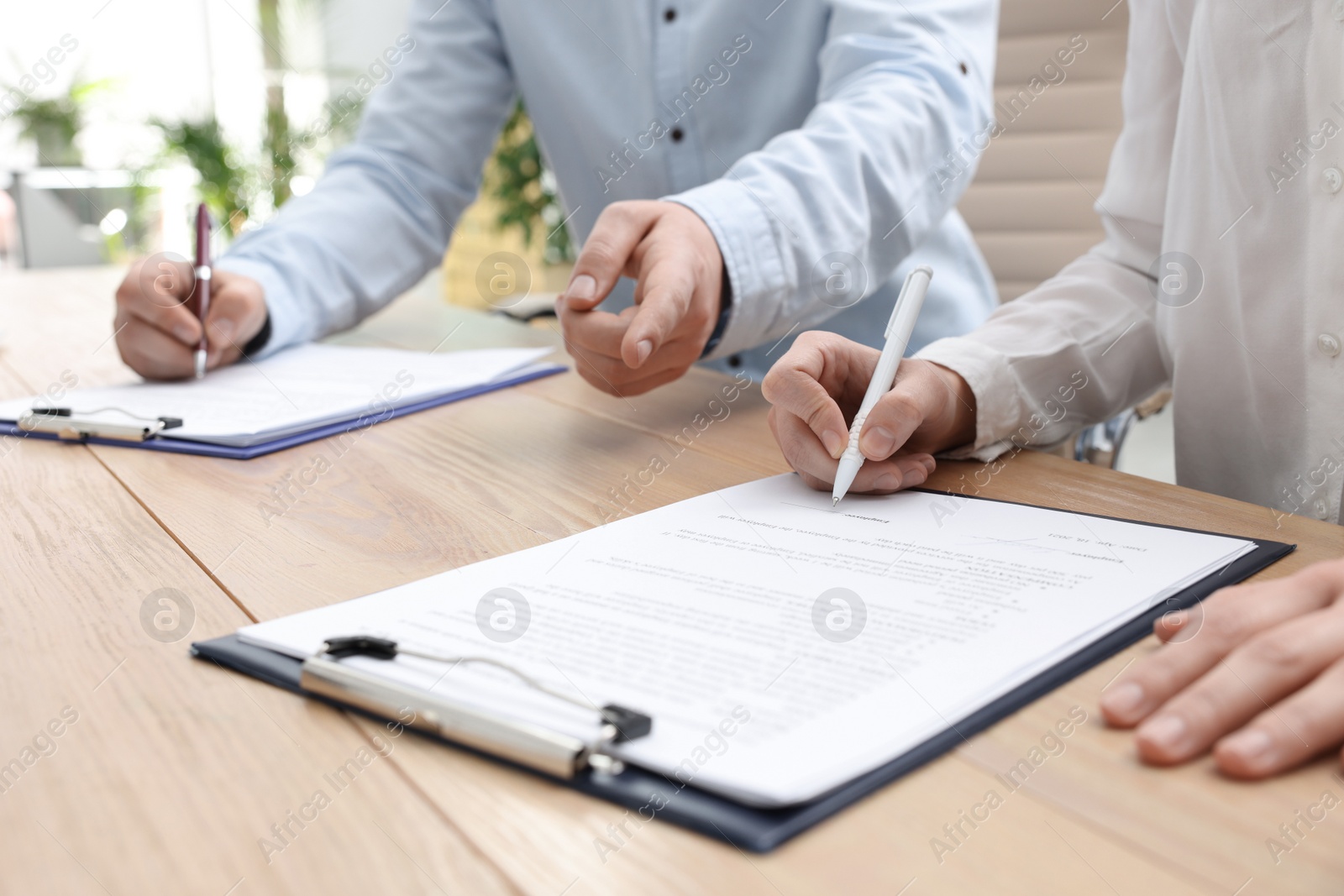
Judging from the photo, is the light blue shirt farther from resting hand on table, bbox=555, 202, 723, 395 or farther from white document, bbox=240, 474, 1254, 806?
white document, bbox=240, 474, 1254, 806

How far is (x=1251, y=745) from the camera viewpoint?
1.00 feet

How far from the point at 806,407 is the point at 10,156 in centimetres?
541

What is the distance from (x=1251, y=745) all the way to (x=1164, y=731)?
24mm

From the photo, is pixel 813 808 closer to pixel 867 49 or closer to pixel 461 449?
pixel 461 449

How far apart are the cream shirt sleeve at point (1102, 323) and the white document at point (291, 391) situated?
432 millimetres

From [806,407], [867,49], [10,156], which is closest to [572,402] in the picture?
[806,407]

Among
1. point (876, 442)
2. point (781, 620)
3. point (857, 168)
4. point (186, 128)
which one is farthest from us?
point (186, 128)

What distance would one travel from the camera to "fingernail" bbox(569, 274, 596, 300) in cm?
69

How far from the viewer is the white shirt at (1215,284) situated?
650 mm

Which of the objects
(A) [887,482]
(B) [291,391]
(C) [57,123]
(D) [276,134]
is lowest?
(C) [57,123]

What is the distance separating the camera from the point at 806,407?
57 centimetres

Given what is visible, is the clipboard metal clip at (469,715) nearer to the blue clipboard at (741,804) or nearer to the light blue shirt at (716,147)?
the blue clipboard at (741,804)

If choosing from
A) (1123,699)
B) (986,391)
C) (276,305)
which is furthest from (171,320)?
(1123,699)

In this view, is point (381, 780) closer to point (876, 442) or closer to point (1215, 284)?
point (876, 442)
